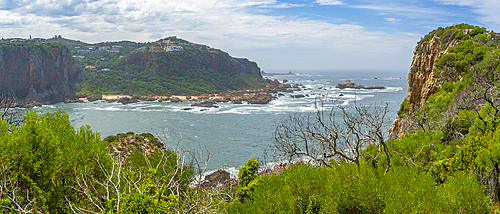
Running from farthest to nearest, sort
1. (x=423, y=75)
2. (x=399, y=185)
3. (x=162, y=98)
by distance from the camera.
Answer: (x=162, y=98)
(x=423, y=75)
(x=399, y=185)

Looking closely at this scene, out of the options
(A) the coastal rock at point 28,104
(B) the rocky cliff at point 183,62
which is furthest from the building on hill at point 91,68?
(A) the coastal rock at point 28,104

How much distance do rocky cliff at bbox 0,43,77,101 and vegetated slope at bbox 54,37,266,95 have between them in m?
6.64

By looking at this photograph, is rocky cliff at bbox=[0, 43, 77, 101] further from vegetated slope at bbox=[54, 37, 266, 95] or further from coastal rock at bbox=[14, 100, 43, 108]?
vegetated slope at bbox=[54, 37, 266, 95]

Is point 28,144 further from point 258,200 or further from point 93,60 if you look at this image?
point 93,60

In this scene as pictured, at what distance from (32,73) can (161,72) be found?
43.2m

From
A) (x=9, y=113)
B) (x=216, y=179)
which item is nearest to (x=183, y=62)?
(x=216, y=179)

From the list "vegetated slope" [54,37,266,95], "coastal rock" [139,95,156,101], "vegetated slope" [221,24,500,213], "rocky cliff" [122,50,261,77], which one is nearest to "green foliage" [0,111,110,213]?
"vegetated slope" [221,24,500,213]

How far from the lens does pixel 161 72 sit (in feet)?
388

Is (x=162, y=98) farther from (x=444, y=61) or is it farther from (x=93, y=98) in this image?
(x=444, y=61)

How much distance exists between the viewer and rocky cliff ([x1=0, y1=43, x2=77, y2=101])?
8262 cm

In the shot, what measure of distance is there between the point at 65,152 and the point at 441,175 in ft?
40.2

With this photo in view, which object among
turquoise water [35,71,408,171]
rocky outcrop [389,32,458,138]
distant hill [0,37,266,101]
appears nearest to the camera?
rocky outcrop [389,32,458,138]

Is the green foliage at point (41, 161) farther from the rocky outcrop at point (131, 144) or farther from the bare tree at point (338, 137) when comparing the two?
the rocky outcrop at point (131, 144)

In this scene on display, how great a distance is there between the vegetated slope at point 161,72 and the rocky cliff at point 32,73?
6.64 m
